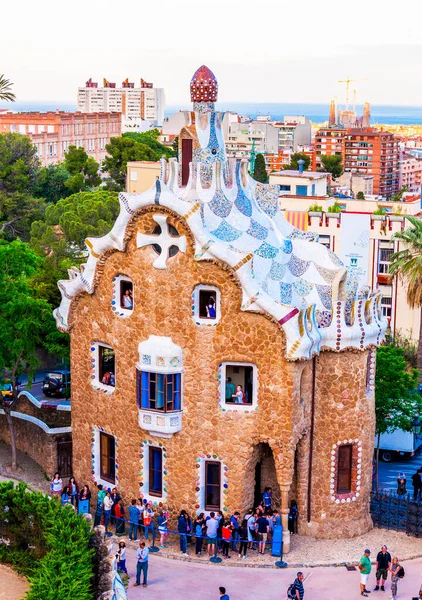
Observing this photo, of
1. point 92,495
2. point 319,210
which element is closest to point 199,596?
point 92,495

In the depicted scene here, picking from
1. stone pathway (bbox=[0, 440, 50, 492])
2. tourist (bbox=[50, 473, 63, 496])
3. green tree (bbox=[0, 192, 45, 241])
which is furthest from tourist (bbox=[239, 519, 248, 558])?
green tree (bbox=[0, 192, 45, 241])

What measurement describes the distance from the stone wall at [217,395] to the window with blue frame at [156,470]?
0.46 meters

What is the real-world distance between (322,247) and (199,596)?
12839 millimetres

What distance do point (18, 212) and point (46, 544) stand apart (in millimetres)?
47907

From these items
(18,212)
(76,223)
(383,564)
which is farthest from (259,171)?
(383,564)

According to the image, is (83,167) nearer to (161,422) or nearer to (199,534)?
(161,422)

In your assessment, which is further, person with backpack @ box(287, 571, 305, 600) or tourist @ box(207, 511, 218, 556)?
tourist @ box(207, 511, 218, 556)

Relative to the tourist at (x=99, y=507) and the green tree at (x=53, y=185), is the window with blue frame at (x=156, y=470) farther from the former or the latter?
the green tree at (x=53, y=185)

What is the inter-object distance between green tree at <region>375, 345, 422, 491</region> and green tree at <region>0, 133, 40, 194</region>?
136 feet

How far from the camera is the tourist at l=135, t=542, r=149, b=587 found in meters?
30.4

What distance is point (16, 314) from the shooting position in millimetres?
40500

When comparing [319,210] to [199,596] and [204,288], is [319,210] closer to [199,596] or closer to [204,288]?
[204,288]

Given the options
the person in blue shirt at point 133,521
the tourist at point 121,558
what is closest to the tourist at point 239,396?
the person in blue shirt at point 133,521

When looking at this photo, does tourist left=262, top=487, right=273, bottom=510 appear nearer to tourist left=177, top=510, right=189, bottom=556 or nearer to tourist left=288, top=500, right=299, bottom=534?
tourist left=288, top=500, right=299, bottom=534
